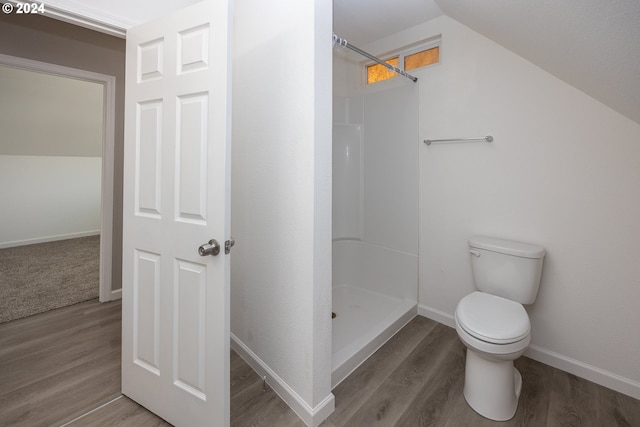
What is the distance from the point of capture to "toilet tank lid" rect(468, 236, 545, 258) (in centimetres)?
162

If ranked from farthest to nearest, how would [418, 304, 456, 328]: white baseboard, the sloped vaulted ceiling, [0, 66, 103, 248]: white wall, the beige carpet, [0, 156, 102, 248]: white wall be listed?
[0, 156, 102, 248]: white wall, [0, 66, 103, 248]: white wall, the beige carpet, [418, 304, 456, 328]: white baseboard, the sloped vaulted ceiling

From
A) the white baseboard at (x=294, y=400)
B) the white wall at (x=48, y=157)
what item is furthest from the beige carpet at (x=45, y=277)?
the white baseboard at (x=294, y=400)

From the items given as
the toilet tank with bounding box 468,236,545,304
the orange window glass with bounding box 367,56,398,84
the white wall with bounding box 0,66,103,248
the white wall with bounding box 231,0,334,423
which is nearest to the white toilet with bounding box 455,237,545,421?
the toilet tank with bounding box 468,236,545,304

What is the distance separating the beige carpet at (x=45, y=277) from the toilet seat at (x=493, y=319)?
3.15 meters

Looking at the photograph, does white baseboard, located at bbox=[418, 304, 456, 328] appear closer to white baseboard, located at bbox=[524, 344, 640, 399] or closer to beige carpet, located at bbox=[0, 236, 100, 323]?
white baseboard, located at bbox=[524, 344, 640, 399]

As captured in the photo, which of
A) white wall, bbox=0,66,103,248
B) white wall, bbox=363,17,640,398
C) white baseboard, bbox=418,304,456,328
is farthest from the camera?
white wall, bbox=0,66,103,248

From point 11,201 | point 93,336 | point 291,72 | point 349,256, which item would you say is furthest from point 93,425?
point 11,201

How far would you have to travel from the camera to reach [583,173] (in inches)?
62.4

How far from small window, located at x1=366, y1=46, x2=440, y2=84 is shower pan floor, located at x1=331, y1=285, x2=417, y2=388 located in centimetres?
196

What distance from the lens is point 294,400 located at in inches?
55.7

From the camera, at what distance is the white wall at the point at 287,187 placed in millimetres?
1287

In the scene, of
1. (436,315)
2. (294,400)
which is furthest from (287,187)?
(436,315)

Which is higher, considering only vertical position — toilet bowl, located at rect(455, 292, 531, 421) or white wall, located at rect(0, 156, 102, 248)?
white wall, located at rect(0, 156, 102, 248)

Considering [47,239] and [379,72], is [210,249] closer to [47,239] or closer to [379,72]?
[379,72]
